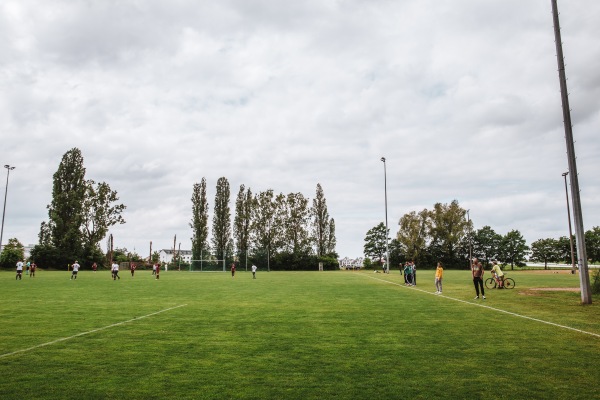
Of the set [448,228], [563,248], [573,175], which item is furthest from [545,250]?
[573,175]

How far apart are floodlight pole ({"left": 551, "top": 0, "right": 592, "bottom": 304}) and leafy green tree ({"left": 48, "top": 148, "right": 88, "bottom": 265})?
73.8m

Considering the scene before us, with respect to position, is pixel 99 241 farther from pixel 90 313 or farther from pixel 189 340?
pixel 189 340

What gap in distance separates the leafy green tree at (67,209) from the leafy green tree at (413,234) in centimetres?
6622

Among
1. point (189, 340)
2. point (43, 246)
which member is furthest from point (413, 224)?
point (189, 340)

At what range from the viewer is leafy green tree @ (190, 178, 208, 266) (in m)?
83.6

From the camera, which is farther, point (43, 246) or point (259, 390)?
point (43, 246)

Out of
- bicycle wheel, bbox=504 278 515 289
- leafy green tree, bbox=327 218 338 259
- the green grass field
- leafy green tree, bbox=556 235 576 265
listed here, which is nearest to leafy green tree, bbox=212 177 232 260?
leafy green tree, bbox=327 218 338 259

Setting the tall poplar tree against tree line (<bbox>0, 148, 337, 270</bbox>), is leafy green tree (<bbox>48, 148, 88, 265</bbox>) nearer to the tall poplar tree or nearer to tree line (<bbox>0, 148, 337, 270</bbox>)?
tree line (<bbox>0, 148, 337, 270</bbox>)

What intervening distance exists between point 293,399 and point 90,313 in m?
10.9

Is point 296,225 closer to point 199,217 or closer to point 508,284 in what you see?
point 199,217

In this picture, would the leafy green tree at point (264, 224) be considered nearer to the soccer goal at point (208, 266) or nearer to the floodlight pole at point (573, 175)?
the soccer goal at point (208, 266)

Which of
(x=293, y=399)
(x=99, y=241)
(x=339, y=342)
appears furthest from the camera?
(x=99, y=241)

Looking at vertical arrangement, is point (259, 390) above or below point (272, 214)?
below

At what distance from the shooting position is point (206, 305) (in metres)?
16.6
